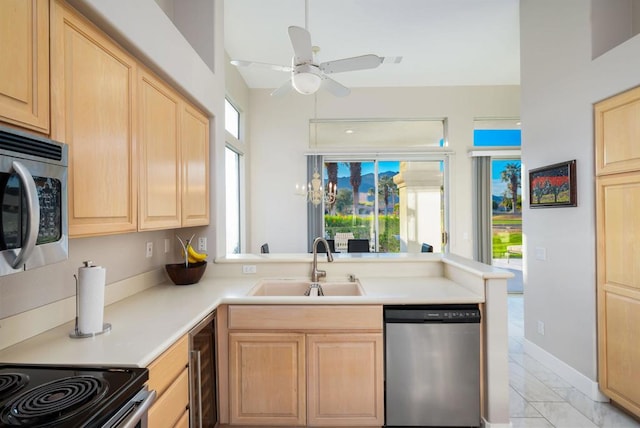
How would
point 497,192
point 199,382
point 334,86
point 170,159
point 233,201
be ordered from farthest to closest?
1. point 497,192
2. point 233,201
3. point 334,86
4. point 170,159
5. point 199,382

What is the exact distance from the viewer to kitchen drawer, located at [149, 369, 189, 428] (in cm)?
121

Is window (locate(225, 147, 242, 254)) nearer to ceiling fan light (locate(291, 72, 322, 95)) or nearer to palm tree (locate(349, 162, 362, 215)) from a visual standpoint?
palm tree (locate(349, 162, 362, 215))

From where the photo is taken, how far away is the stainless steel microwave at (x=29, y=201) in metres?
0.86

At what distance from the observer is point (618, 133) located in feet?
7.01

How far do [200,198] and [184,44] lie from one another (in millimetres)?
1071

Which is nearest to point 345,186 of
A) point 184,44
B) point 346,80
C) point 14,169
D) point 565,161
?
point 346,80

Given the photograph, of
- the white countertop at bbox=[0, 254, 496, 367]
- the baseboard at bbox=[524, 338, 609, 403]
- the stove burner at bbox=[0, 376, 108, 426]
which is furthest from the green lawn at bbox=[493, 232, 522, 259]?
the stove burner at bbox=[0, 376, 108, 426]

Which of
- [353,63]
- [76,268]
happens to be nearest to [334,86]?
[353,63]

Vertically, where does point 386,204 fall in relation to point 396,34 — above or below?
below

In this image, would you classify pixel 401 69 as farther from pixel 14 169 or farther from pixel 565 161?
pixel 14 169

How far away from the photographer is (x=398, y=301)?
6.21 feet

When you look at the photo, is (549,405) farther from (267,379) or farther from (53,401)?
(53,401)

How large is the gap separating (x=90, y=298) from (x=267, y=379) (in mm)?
1107

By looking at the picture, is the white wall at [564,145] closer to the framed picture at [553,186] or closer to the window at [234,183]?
the framed picture at [553,186]
